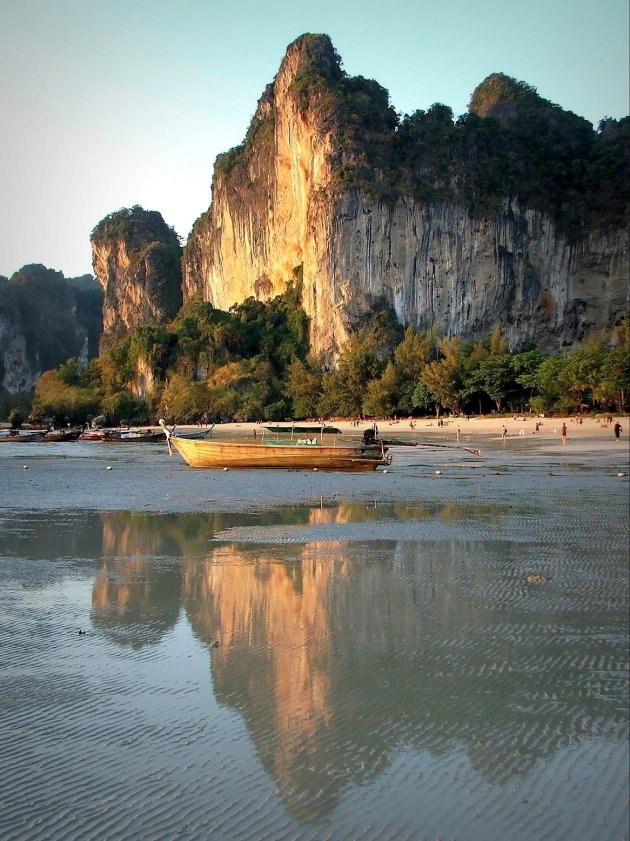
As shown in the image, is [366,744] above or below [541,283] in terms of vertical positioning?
below

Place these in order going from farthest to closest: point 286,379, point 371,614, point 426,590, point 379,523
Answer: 1. point 286,379
2. point 379,523
3. point 426,590
4. point 371,614

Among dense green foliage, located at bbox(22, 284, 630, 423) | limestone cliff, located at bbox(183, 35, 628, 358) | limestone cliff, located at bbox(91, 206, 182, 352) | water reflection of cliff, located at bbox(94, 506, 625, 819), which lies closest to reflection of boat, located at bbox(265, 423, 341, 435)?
dense green foliage, located at bbox(22, 284, 630, 423)

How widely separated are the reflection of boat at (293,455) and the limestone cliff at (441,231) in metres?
53.7

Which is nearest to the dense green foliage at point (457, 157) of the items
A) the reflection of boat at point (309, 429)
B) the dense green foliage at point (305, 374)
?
the dense green foliage at point (305, 374)

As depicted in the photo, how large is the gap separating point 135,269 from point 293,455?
369 feet

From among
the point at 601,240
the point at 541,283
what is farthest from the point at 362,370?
the point at 601,240

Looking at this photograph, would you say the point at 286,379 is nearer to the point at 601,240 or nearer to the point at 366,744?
the point at 601,240

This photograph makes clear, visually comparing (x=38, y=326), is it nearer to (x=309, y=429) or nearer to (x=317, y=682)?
(x=309, y=429)

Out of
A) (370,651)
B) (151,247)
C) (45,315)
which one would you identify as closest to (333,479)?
(370,651)

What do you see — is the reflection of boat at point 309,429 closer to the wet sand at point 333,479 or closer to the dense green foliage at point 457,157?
the wet sand at point 333,479

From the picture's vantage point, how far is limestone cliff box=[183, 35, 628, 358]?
81562mm

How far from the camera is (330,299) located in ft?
275

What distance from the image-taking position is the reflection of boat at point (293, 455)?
91.6 feet

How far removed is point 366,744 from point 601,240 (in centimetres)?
8649
